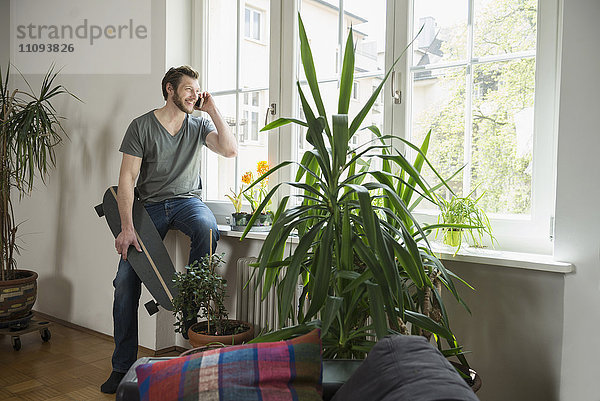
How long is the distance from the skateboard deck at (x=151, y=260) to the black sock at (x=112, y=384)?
36 cm

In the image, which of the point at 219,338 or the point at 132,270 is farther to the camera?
the point at 132,270

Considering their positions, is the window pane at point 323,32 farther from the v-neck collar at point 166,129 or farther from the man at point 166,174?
the v-neck collar at point 166,129

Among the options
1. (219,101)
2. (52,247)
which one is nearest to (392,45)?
(219,101)

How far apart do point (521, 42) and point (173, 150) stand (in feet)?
6.00

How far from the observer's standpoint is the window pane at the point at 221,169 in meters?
3.27

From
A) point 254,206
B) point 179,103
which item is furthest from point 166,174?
point 254,206

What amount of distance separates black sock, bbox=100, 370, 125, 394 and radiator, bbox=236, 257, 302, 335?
679mm

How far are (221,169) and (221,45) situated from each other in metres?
0.78

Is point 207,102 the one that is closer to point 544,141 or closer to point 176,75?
point 176,75

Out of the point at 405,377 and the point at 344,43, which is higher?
the point at 344,43

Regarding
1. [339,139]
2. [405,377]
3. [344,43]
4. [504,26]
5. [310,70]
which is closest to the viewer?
[405,377]

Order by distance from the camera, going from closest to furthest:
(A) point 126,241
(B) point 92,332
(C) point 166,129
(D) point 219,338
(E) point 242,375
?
(E) point 242,375
(D) point 219,338
(A) point 126,241
(C) point 166,129
(B) point 92,332

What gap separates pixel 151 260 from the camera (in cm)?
290

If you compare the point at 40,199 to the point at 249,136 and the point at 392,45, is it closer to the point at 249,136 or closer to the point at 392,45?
the point at 249,136
